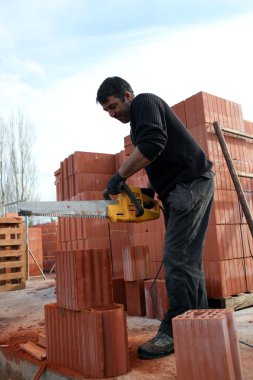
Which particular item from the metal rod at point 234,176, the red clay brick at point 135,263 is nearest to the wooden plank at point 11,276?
the red clay brick at point 135,263

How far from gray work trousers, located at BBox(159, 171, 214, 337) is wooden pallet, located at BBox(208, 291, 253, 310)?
144 centimetres

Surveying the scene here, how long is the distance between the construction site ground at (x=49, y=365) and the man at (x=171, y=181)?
0.53ft

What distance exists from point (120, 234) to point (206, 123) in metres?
2.80

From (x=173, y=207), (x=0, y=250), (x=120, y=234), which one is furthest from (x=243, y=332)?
(x=0, y=250)

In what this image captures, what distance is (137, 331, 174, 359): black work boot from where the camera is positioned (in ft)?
7.30

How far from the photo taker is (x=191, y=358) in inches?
61.3

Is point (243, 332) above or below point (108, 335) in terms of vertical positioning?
below

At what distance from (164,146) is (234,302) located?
7.62ft

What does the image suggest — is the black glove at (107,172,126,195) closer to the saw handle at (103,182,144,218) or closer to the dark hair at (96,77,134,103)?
the saw handle at (103,182,144,218)

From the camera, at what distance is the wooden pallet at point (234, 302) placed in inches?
146

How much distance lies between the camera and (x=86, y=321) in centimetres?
214

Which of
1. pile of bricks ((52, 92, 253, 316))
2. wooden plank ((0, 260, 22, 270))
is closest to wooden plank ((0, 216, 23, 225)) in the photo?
wooden plank ((0, 260, 22, 270))

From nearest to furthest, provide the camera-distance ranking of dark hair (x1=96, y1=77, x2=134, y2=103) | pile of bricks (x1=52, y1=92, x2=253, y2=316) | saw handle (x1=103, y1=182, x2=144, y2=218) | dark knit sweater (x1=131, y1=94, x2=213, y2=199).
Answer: dark knit sweater (x1=131, y1=94, x2=213, y2=199) → saw handle (x1=103, y1=182, x2=144, y2=218) → dark hair (x1=96, y1=77, x2=134, y2=103) → pile of bricks (x1=52, y1=92, x2=253, y2=316)

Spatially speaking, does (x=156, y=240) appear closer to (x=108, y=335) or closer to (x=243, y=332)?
(x=243, y=332)
